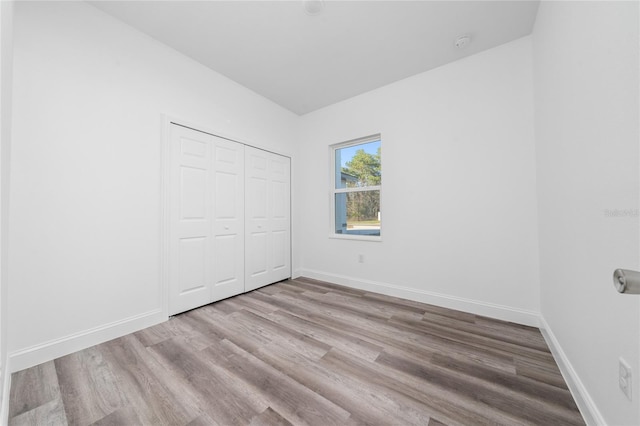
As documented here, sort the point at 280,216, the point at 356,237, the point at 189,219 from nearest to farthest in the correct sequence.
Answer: the point at 189,219
the point at 356,237
the point at 280,216

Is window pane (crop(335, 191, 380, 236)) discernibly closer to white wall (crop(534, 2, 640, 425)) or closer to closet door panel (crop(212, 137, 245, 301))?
closet door panel (crop(212, 137, 245, 301))

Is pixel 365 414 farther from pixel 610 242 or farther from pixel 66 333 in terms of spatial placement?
pixel 66 333

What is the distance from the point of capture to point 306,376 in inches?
60.2

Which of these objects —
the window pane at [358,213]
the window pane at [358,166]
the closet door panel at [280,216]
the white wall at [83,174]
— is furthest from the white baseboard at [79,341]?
the window pane at [358,166]

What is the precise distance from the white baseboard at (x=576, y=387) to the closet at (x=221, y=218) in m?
3.08

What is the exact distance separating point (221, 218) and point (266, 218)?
2.42 feet

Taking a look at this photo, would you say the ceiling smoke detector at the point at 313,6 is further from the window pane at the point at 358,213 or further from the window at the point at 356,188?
the window pane at the point at 358,213

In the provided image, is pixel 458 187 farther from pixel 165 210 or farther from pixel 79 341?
pixel 79 341

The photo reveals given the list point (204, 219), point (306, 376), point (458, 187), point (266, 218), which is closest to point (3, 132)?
point (204, 219)

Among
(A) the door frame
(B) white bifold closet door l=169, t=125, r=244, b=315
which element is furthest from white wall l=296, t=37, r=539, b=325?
(A) the door frame

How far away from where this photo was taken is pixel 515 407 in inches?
50.1

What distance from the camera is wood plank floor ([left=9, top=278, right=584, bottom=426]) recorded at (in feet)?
4.05

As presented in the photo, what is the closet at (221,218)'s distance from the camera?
250 cm

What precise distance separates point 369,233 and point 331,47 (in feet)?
7.68
